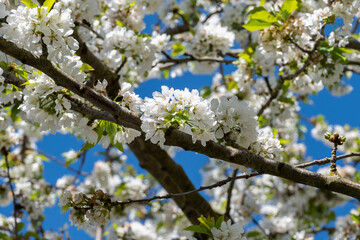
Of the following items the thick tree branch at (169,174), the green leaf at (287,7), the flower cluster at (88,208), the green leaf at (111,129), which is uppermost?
the green leaf at (287,7)

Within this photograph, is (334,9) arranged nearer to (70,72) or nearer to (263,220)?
(70,72)

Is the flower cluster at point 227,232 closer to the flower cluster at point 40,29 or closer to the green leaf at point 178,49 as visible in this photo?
the flower cluster at point 40,29

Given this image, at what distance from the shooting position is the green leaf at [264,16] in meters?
2.57

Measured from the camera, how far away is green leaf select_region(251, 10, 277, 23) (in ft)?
8.45

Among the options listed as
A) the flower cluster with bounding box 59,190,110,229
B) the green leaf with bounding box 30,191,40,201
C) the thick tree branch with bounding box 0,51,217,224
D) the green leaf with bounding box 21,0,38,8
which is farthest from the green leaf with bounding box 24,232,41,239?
the green leaf with bounding box 21,0,38,8

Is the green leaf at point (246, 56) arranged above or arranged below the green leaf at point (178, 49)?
below

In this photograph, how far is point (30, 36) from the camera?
177cm

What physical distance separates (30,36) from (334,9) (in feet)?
7.21

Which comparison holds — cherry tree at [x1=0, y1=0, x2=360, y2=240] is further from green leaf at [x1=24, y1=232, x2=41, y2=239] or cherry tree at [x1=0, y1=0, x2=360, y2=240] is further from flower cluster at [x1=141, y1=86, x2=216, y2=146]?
green leaf at [x1=24, y1=232, x2=41, y2=239]

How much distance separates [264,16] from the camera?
2.59m

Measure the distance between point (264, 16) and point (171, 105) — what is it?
4.38 feet

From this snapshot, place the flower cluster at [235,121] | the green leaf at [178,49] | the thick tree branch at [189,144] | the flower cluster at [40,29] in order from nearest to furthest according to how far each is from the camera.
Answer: the thick tree branch at [189,144] → the flower cluster at [40,29] → the flower cluster at [235,121] → the green leaf at [178,49]

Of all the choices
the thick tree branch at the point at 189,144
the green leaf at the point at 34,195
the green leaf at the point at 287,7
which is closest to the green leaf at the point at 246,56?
the green leaf at the point at 287,7

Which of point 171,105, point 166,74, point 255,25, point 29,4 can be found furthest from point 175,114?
point 166,74
